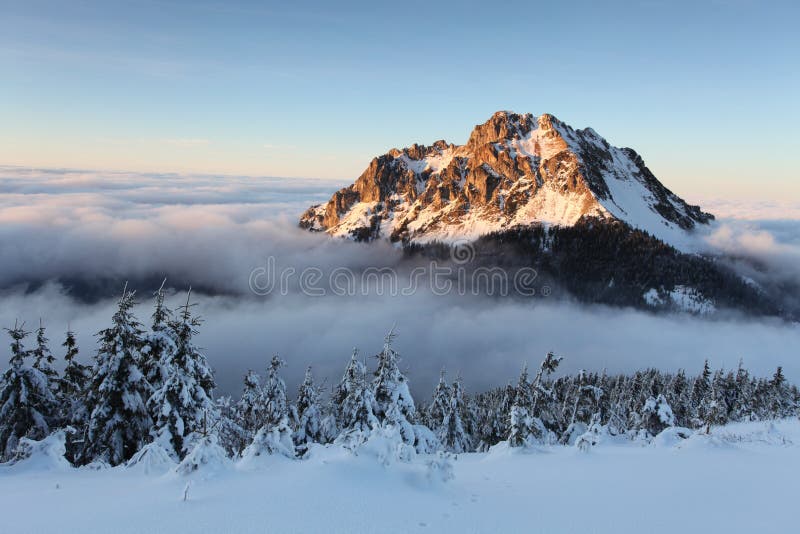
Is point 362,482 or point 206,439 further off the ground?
point 206,439

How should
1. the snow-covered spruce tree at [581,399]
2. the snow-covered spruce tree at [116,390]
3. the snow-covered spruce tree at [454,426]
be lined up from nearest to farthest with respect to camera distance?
the snow-covered spruce tree at [116,390] → the snow-covered spruce tree at [581,399] → the snow-covered spruce tree at [454,426]

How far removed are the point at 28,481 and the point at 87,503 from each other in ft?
12.0

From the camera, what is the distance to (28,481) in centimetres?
1102

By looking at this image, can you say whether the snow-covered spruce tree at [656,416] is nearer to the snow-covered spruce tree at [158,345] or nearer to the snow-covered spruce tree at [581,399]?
the snow-covered spruce tree at [581,399]

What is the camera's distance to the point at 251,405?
31.5m

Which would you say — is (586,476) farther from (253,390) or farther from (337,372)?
(337,372)

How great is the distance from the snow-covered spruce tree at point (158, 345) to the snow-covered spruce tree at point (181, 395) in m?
0.10

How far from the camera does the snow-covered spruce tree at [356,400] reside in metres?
23.3

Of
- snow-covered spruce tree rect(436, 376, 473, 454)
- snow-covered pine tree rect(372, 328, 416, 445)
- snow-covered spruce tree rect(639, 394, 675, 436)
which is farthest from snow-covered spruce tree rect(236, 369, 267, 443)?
snow-covered spruce tree rect(639, 394, 675, 436)

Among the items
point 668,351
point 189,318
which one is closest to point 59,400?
point 189,318

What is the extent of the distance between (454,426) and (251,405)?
16.5 meters

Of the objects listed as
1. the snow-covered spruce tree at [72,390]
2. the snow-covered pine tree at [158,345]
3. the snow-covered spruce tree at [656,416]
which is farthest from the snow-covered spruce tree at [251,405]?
the snow-covered spruce tree at [656,416]

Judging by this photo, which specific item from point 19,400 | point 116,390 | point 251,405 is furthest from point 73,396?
point 251,405

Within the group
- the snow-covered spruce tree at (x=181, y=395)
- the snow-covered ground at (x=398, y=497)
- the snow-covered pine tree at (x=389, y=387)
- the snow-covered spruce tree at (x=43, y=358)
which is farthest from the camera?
the snow-covered pine tree at (x=389, y=387)
